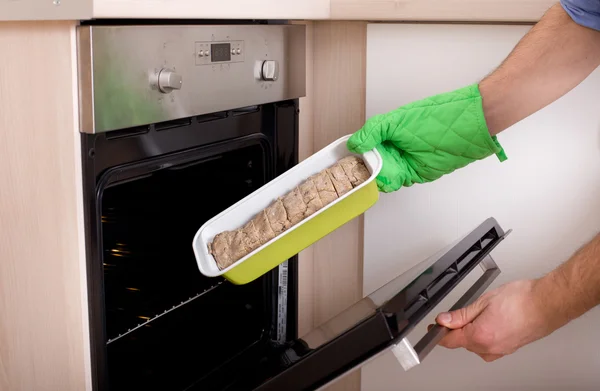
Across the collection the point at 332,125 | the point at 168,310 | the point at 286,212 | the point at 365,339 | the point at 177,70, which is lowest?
the point at 168,310

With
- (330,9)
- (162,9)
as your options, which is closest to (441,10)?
(330,9)

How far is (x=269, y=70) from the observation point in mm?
1439

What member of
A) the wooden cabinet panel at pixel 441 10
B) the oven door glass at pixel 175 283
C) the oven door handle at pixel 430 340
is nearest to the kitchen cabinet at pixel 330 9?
the wooden cabinet panel at pixel 441 10

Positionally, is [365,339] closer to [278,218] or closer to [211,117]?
[278,218]

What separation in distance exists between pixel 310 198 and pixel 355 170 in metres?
0.10

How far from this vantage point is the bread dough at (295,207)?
4.01 feet

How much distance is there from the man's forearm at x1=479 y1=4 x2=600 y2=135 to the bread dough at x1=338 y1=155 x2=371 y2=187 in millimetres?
240

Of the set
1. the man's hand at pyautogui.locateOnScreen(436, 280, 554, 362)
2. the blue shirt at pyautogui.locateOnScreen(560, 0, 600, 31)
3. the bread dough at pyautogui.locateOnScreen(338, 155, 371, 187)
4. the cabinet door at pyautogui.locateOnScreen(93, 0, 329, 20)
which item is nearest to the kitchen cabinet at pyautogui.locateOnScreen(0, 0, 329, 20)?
the cabinet door at pyautogui.locateOnScreen(93, 0, 329, 20)

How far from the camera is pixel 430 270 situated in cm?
117

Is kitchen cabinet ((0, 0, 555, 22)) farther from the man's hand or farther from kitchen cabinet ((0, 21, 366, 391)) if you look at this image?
the man's hand

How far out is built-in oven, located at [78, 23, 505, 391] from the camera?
105cm

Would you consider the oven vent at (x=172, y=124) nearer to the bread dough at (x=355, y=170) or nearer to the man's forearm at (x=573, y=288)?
the bread dough at (x=355, y=170)

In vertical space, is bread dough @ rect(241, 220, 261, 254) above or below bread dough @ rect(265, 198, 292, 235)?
below

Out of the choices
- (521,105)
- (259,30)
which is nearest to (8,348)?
(259,30)
